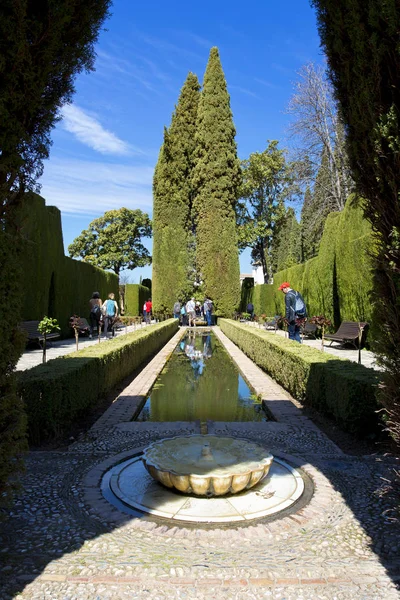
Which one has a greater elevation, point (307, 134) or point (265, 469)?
point (307, 134)

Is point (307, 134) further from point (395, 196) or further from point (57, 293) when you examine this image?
point (395, 196)

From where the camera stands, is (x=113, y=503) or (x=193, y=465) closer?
(x=113, y=503)

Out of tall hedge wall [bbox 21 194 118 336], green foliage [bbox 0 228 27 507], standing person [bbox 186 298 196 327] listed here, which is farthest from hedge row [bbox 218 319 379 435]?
standing person [bbox 186 298 196 327]

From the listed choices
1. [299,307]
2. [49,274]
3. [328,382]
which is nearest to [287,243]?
[49,274]

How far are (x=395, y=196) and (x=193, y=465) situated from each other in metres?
2.21

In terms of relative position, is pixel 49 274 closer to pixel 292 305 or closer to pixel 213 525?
pixel 292 305

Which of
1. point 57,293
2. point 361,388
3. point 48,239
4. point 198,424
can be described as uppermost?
point 48,239

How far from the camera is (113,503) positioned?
114 inches

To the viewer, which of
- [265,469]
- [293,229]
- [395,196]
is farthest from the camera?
[293,229]

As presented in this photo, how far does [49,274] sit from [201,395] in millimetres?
8670

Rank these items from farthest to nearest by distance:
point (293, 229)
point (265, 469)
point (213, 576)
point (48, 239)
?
point (293, 229)
point (48, 239)
point (265, 469)
point (213, 576)

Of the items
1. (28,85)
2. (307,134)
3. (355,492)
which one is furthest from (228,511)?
(307,134)

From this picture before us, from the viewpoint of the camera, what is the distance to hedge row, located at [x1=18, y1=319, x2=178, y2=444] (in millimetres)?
4215

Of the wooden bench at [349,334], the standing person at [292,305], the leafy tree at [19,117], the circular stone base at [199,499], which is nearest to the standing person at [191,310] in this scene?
the wooden bench at [349,334]
